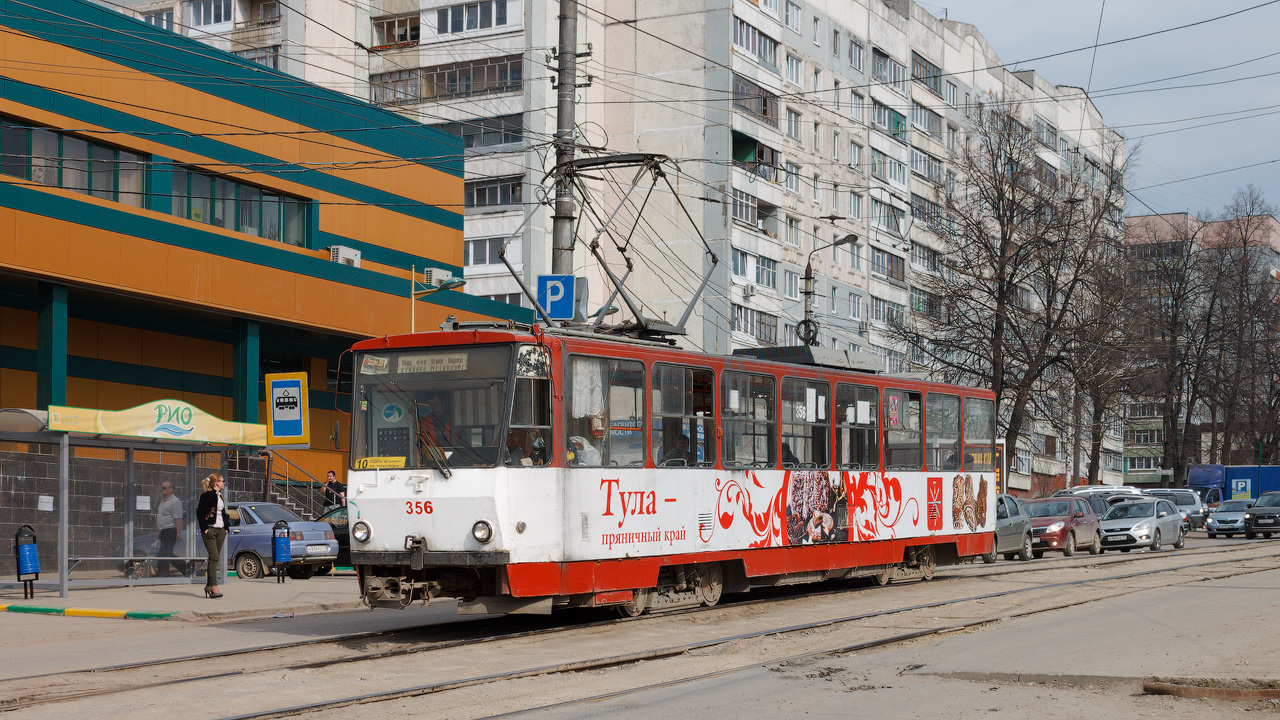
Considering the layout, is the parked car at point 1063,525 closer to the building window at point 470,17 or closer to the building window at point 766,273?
the building window at point 766,273

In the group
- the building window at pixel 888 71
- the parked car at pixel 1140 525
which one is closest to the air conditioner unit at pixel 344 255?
the parked car at pixel 1140 525

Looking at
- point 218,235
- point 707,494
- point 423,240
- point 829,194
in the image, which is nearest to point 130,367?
point 218,235

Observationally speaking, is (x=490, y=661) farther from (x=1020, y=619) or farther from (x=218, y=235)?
(x=218, y=235)

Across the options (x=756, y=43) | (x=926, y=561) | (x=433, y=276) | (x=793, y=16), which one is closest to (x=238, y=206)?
(x=433, y=276)

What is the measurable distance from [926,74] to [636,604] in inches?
2497

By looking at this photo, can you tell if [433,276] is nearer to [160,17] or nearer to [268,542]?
[268,542]

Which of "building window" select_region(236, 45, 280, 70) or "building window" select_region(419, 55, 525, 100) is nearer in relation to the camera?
"building window" select_region(419, 55, 525, 100)

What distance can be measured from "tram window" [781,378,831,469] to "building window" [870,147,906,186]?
5165cm

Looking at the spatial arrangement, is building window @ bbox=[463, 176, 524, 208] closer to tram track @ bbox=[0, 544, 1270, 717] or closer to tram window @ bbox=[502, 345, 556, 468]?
tram track @ bbox=[0, 544, 1270, 717]

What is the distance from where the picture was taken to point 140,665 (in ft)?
38.6

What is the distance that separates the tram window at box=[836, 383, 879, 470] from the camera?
1845 centimetres

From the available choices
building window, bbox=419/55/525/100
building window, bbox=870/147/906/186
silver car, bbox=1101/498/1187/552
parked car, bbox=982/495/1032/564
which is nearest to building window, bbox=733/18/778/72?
building window, bbox=419/55/525/100

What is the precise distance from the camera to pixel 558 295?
18.8 m

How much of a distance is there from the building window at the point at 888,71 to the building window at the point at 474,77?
21249 mm
